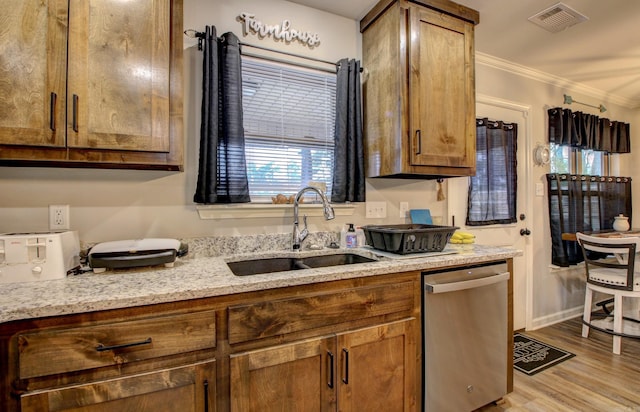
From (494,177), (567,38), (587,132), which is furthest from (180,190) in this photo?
(587,132)

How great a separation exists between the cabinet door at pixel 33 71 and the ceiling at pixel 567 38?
1341 mm

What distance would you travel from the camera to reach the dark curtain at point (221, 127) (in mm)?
1677

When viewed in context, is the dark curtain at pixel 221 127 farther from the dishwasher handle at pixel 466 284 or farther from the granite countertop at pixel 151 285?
the dishwasher handle at pixel 466 284

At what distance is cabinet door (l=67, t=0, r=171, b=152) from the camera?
4.08ft

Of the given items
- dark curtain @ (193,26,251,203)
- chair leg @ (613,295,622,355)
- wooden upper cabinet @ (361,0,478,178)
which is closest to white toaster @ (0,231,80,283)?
dark curtain @ (193,26,251,203)

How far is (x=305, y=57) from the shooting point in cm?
202

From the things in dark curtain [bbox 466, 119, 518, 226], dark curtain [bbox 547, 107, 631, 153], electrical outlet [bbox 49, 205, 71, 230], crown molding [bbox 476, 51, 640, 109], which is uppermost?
crown molding [bbox 476, 51, 640, 109]

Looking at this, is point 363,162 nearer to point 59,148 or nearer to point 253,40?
point 253,40

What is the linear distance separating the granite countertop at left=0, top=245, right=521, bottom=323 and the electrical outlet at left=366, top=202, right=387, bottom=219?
0.65 meters

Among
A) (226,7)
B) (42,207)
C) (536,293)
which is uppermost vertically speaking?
(226,7)

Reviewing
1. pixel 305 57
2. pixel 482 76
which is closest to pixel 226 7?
pixel 305 57

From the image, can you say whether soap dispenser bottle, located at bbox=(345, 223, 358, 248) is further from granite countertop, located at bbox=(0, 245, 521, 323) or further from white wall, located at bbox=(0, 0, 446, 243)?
granite countertop, located at bbox=(0, 245, 521, 323)

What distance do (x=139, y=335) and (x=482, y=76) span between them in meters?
3.16

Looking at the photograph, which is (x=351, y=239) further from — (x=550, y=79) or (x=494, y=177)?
(x=550, y=79)
